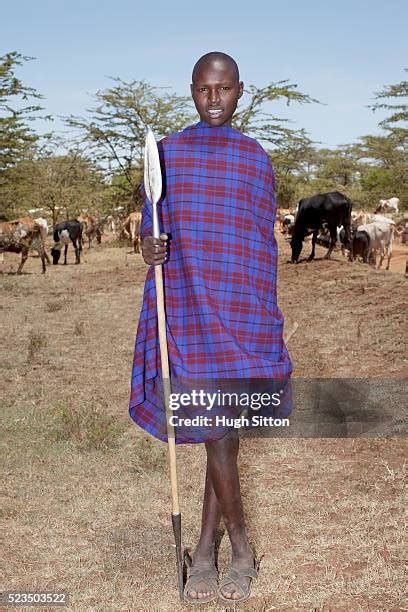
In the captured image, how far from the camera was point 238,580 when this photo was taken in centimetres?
281

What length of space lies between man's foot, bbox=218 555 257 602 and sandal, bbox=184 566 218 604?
31 millimetres

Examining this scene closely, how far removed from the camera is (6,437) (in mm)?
4863

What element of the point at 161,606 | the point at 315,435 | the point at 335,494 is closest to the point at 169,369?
the point at 161,606

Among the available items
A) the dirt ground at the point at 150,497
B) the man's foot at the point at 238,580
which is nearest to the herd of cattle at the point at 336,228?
the dirt ground at the point at 150,497

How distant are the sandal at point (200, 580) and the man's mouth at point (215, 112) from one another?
1.66 meters

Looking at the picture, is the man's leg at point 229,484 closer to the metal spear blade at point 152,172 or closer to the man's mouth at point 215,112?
the metal spear blade at point 152,172

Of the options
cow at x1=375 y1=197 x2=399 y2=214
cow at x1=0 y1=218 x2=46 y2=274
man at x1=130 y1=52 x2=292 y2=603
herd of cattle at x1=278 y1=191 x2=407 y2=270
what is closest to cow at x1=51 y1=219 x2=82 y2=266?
cow at x1=0 y1=218 x2=46 y2=274

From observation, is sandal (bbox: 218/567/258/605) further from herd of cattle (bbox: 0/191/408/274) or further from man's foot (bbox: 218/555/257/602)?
herd of cattle (bbox: 0/191/408/274)

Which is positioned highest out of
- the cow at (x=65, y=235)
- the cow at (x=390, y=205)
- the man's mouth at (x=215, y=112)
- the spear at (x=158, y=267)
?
the man's mouth at (x=215, y=112)

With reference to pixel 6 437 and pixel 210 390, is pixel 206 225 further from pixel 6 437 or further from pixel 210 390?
pixel 6 437

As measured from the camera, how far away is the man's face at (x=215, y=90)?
2.62m

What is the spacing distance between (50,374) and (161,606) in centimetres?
417

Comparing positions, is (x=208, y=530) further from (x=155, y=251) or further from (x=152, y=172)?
(x=152, y=172)

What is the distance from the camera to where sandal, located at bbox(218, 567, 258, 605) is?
2783 millimetres
